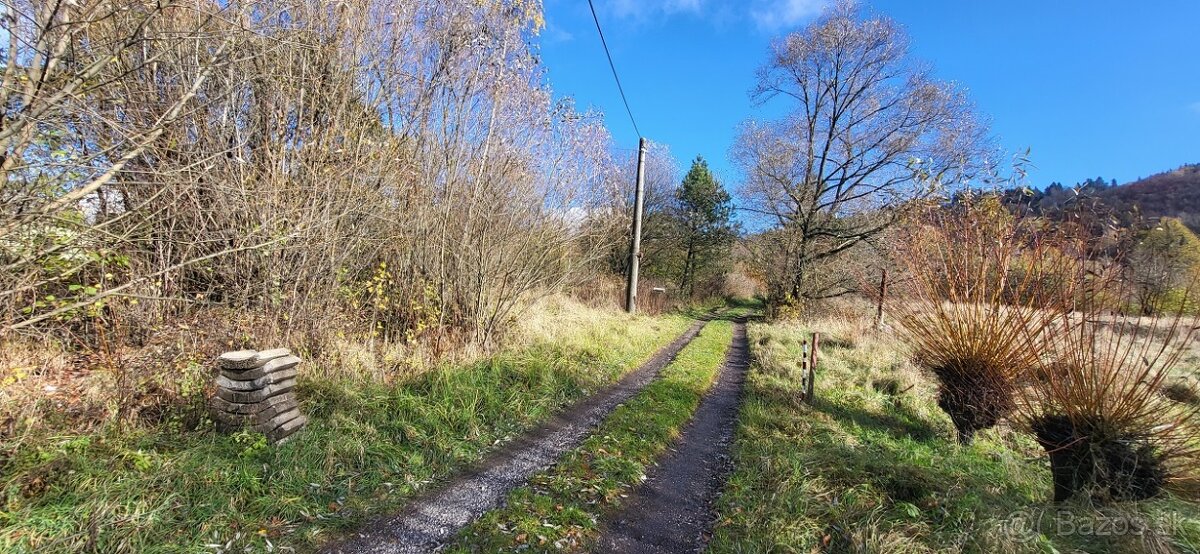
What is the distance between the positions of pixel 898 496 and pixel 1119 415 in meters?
2.02

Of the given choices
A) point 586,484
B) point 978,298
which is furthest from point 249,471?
point 978,298

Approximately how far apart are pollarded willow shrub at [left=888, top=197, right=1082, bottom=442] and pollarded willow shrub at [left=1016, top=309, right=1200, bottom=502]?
0.45 m

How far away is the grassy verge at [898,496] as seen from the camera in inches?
112

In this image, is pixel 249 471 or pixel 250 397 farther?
pixel 250 397

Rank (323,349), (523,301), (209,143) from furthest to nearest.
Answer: (523,301), (323,349), (209,143)

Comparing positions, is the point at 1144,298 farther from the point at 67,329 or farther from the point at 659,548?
the point at 67,329

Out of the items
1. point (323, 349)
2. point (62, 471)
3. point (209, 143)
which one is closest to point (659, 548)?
point (62, 471)

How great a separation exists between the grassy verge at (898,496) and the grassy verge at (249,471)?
8.86ft

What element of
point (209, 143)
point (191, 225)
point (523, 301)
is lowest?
point (523, 301)

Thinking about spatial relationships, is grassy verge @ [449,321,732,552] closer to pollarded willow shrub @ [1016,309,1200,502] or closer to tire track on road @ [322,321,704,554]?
tire track on road @ [322,321,704,554]

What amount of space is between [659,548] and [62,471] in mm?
4098

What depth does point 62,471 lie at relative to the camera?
2.93 m

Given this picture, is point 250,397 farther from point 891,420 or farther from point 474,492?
point 891,420

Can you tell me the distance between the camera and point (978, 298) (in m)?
4.96
